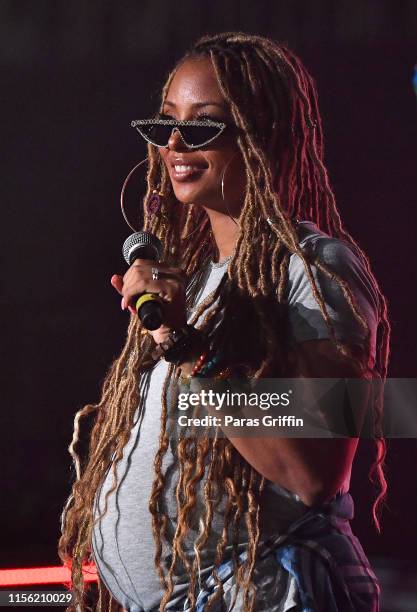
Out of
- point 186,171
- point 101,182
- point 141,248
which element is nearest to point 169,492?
point 141,248

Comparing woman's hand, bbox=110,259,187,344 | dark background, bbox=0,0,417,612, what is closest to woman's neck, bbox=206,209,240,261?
woman's hand, bbox=110,259,187,344

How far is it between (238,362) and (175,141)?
38cm

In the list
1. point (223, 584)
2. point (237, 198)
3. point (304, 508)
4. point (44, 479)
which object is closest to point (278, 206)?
point (237, 198)

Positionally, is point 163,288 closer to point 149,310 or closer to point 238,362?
point 149,310

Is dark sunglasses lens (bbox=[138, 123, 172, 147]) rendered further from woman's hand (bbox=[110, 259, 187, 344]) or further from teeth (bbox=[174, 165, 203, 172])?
woman's hand (bbox=[110, 259, 187, 344])

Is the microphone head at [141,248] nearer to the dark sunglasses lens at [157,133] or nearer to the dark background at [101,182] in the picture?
the dark sunglasses lens at [157,133]

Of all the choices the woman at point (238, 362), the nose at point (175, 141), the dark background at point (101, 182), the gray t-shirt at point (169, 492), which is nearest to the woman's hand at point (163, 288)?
the woman at point (238, 362)

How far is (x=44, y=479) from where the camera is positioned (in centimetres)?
237

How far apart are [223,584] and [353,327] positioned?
1.29 ft

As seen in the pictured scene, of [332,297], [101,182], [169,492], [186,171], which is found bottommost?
[169,492]

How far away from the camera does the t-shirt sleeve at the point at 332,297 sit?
1166 mm

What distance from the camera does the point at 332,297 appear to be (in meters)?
1.18

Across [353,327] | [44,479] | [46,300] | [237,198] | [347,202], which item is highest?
[237,198]

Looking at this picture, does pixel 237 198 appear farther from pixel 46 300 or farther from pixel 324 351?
pixel 46 300
